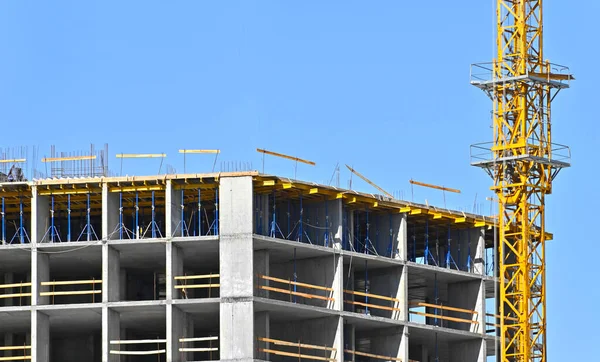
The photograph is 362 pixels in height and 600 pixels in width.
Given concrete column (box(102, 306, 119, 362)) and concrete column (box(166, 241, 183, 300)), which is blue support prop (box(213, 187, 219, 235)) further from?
concrete column (box(102, 306, 119, 362))

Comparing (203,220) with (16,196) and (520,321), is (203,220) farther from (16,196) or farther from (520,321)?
(520,321)

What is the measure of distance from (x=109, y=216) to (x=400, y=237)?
→ 17.0 meters

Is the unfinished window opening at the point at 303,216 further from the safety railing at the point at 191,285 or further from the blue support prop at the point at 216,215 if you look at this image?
the safety railing at the point at 191,285

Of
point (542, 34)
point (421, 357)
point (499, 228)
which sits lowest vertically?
point (421, 357)

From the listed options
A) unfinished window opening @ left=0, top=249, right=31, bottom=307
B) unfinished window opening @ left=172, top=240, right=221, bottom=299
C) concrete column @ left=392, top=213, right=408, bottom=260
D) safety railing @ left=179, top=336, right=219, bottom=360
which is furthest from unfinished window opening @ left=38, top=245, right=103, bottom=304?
concrete column @ left=392, top=213, right=408, bottom=260

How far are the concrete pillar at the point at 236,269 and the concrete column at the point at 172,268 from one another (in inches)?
91.9

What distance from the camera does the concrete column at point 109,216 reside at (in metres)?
104

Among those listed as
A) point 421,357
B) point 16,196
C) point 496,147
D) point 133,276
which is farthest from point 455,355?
point 16,196

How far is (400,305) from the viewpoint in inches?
4373

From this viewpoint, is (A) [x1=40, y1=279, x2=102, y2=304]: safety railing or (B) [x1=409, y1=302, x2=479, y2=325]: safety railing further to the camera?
(B) [x1=409, y1=302, x2=479, y2=325]: safety railing

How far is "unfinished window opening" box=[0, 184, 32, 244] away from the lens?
4171 inches

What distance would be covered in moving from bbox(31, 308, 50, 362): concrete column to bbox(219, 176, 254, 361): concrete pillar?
363 inches

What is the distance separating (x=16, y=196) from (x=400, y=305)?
71.4 ft

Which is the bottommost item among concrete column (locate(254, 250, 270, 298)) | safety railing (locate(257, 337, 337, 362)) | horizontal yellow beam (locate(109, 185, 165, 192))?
safety railing (locate(257, 337, 337, 362))
